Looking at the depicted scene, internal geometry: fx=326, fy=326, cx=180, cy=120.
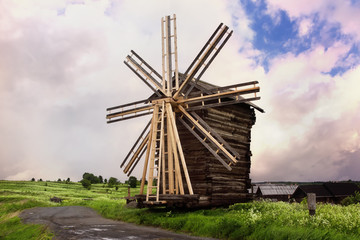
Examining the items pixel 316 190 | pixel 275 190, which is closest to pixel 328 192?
pixel 316 190

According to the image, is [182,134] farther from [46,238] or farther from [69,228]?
[46,238]

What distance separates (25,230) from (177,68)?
1150 cm

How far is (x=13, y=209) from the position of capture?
91.4ft

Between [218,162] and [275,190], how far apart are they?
33.4 meters

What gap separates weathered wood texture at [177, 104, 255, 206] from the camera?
17.7m

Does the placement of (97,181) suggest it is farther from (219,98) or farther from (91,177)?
(219,98)

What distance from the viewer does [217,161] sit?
18.2 metres

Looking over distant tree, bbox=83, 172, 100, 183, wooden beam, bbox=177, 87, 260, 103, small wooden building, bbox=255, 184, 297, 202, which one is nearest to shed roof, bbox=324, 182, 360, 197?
small wooden building, bbox=255, 184, 297, 202

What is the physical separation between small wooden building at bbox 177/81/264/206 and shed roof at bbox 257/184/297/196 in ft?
90.1

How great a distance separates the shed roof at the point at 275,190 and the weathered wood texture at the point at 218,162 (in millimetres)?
27469

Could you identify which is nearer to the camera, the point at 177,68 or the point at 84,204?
the point at 177,68

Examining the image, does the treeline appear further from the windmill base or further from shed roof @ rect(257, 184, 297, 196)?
the windmill base

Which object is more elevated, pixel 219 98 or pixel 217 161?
pixel 219 98

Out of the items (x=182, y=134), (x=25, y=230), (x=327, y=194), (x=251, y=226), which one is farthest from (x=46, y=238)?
(x=327, y=194)
